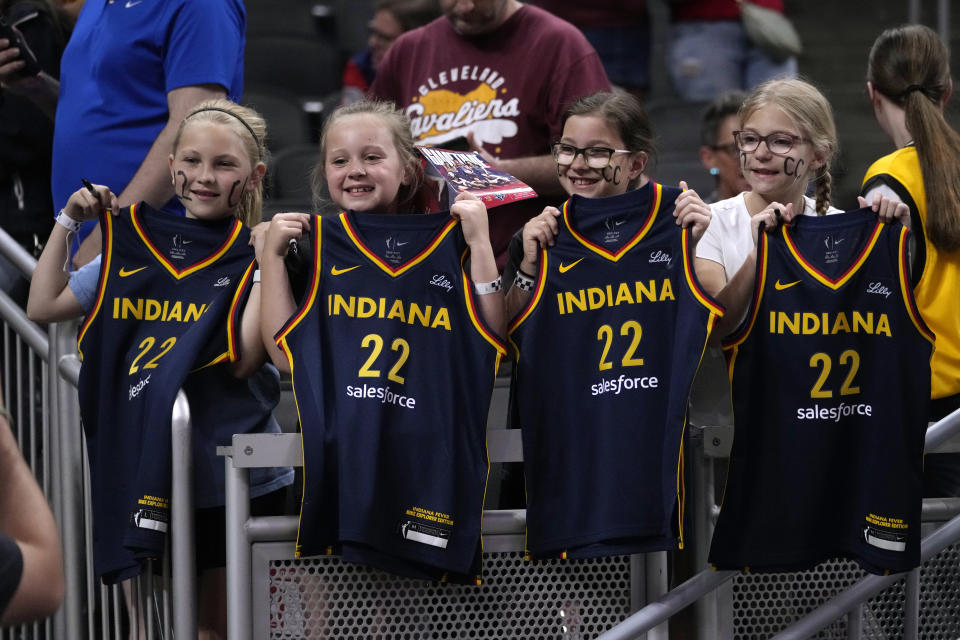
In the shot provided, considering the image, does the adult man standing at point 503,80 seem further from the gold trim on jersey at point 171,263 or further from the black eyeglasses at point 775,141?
the gold trim on jersey at point 171,263

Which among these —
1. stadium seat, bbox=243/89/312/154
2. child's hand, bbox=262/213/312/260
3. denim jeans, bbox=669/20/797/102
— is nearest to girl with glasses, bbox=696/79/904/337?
child's hand, bbox=262/213/312/260

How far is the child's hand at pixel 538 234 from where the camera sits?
269 cm

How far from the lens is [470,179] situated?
2.88 meters

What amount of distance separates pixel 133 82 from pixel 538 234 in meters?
1.44

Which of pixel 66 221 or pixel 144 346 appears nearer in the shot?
pixel 144 346

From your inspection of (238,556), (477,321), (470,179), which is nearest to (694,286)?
(477,321)

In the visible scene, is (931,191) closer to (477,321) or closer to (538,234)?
(538,234)

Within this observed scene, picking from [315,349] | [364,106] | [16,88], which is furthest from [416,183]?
[16,88]

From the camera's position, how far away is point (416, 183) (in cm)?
302

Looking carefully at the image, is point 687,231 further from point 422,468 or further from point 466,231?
point 422,468

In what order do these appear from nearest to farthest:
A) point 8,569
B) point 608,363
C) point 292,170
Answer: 1. point 8,569
2. point 608,363
3. point 292,170

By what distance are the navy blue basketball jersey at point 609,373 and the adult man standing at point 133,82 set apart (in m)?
1.26

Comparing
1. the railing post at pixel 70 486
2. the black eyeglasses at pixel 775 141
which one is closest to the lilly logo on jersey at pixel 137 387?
the railing post at pixel 70 486

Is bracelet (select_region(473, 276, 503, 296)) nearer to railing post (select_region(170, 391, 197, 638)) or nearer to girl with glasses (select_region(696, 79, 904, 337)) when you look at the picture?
girl with glasses (select_region(696, 79, 904, 337))
